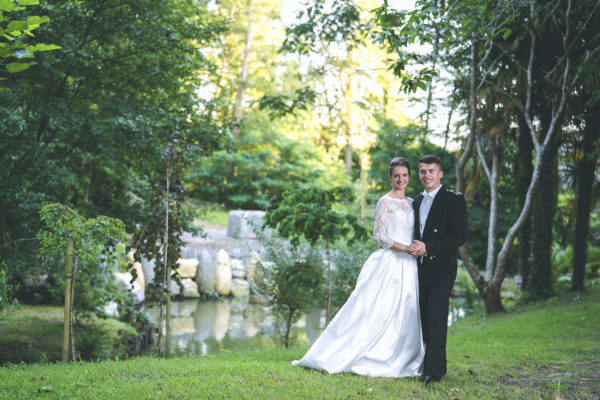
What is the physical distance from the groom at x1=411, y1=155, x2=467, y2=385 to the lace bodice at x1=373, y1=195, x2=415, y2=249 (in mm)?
115

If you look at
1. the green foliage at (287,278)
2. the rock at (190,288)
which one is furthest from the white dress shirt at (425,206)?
the rock at (190,288)

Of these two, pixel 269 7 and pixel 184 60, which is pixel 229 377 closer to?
pixel 184 60

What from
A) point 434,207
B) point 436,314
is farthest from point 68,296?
point 434,207

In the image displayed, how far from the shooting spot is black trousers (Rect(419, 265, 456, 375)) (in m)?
4.57

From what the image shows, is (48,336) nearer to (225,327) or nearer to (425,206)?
(225,327)

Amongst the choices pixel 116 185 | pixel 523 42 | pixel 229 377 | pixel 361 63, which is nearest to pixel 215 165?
A: pixel 361 63

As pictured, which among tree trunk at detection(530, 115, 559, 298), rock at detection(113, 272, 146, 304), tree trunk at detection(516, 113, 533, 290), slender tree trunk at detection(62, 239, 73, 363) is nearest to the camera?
slender tree trunk at detection(62, 239, 73, 363)

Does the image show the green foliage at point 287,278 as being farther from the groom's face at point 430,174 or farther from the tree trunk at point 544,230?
the tree trunk at point 544,230

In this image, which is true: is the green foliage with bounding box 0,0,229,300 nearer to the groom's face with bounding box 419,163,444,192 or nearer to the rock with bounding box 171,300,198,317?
the groom's face with bounding box 419,163,444,192

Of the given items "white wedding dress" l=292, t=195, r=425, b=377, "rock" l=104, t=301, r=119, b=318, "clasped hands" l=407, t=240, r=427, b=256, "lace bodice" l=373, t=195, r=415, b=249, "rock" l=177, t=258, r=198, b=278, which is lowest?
"rock" l=104, t=301, r=119, b=318

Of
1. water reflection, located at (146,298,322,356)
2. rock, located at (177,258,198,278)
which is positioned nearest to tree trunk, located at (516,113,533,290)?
water reflection, located at (146,298,322,356)

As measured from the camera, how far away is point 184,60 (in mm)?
9664

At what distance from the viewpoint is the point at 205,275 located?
17.8 meters

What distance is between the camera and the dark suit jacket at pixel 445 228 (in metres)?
4.67
